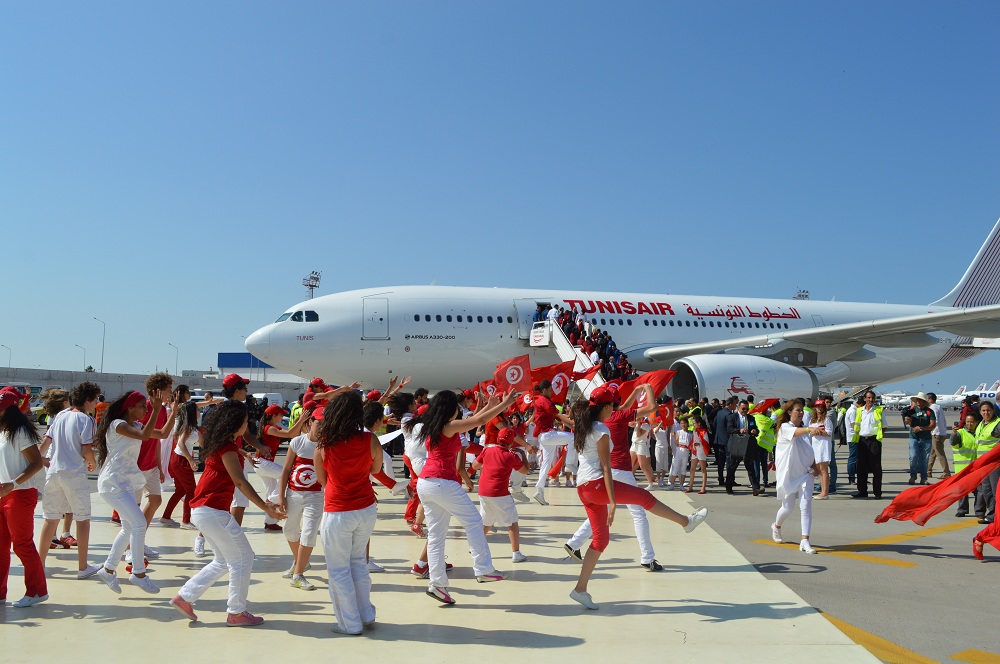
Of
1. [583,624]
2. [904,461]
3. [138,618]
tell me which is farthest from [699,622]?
[904,461]

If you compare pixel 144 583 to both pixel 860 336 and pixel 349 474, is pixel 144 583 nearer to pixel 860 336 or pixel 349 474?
pixel 349 474

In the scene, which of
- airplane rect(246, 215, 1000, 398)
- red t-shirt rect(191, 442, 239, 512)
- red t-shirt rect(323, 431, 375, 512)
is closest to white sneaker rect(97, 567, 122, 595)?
red t-shirt rect(191, 442, 239, 512)

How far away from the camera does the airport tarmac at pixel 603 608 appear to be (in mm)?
4652

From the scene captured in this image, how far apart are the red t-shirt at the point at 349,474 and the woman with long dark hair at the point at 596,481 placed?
67.0 inches

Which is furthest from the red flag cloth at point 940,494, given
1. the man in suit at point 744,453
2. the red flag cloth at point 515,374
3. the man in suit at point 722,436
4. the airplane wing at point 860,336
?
the airplane wing at point 860,336

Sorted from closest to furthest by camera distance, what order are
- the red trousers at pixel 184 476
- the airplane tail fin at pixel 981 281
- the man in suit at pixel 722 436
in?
the red trousers at pixel 184 476, the man in suit at pixel 722 436, the airplane tail fin at pixel 981 281

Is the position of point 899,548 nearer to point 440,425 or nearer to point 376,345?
point 440,425

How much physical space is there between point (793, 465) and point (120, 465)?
6124mm

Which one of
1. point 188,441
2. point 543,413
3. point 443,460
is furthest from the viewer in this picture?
point 543,413

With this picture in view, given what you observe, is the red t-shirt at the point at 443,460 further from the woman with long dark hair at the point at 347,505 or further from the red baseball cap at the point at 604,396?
the red baseball cap at the point at 604,396

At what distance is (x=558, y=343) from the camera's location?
21078 millimetres

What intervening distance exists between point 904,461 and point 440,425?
1703cm

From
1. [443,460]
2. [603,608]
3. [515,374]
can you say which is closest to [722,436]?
[515,374]

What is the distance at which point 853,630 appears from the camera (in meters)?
5.09
